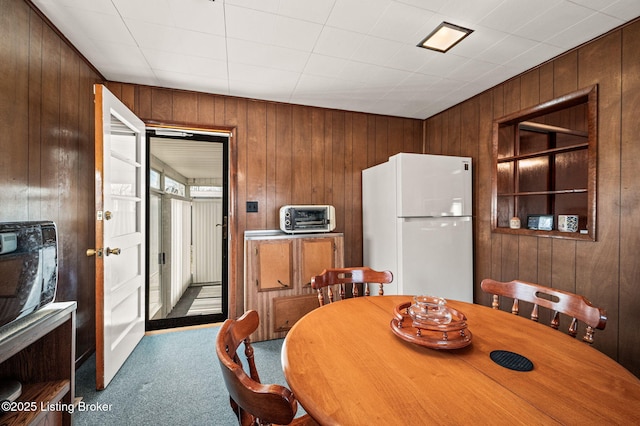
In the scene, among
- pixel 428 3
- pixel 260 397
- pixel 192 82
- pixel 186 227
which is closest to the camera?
pixel 260 397

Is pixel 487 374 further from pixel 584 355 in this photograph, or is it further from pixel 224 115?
pixel 224 115

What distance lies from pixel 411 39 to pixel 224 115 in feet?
6.13

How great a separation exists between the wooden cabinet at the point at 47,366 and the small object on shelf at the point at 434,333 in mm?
1467

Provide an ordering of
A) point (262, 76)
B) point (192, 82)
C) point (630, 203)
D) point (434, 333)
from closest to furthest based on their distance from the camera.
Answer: point (434, 333)
point (630, 203)
point (262, 76)
point (192, 82)

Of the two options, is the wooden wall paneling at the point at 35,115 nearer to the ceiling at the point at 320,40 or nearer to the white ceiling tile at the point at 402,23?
the ceiling at the point at 320,40

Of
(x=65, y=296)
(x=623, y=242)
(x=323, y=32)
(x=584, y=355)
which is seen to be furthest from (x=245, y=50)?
(x=623, y=242)

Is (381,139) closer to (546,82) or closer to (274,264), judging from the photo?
(546,82)

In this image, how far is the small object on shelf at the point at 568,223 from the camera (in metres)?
2.06

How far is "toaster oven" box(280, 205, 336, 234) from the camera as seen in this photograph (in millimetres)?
2629

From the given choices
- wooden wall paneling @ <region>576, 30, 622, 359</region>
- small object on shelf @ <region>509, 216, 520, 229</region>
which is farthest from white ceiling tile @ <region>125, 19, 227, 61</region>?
small object on shelf @ <region>509, 216, 520, 229</region>

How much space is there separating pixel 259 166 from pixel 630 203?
2.89 m

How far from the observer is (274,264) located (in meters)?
2.54

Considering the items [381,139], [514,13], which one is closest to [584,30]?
[514,13]

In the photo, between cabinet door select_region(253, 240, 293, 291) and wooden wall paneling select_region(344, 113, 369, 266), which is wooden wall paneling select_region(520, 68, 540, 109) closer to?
wooden wall paneling select_region(344, 113, 369, 266)
